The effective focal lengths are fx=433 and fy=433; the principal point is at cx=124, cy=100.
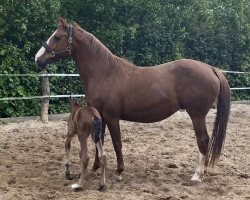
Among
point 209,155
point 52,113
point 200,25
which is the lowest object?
point 52,113

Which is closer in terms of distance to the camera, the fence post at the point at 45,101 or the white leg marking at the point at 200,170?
the white leg marking at the point at 200,170

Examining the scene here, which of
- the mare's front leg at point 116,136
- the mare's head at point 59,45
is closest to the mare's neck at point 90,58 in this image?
the mare's head at point 59,45

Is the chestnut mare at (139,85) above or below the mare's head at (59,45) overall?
below

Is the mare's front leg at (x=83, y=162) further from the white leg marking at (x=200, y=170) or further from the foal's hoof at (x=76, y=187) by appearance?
the white leg marking at (x=200, y=170)

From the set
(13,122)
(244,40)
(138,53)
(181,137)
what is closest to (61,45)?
(181,137)

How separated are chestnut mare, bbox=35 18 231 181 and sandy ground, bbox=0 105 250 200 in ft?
1.24

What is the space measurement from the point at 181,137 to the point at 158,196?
3923mm

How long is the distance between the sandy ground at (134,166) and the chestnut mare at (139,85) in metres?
0.38

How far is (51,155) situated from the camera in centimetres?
685

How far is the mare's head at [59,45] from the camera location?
579 cm

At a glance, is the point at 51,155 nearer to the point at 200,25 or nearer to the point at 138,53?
the point at 138,53

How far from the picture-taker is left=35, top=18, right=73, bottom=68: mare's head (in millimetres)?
5789

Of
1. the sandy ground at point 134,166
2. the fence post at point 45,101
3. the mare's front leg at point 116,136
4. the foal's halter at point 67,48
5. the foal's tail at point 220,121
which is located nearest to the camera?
the sandy ground at point 134,166

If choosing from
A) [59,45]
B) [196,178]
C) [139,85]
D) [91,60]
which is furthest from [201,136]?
[59,45]
